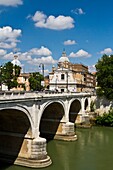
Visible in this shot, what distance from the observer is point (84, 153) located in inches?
1033

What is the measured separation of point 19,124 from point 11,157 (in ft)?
8.95

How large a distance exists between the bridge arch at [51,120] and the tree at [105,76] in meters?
14.0

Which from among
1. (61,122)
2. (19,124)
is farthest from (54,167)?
(61,122)

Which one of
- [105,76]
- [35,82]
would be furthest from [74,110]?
[35,82]

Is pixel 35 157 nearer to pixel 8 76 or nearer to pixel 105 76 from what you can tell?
pixel 105 76

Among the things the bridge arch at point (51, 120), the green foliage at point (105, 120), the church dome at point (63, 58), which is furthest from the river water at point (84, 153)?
the church dome at point (63, 58)

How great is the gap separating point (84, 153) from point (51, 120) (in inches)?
316

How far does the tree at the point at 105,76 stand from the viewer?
44406 millimetres

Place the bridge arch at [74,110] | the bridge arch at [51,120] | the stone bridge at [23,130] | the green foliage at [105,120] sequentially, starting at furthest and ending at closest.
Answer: the bridge arch at [74,110]
the green foliage at [105,120]
the bridge arch at [51,120]
the stone bridge at [23,130]

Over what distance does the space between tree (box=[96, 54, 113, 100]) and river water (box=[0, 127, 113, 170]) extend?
1012 centimetres

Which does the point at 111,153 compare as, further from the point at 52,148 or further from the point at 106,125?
the point at 106,125

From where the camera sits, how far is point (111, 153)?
26.6 metres

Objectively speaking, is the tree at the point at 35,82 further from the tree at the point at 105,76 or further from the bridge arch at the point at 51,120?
the bridge arch at the point at 51,120

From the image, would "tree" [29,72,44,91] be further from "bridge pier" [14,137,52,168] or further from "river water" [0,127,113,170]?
"bridge pier" [14,137,52,168]
